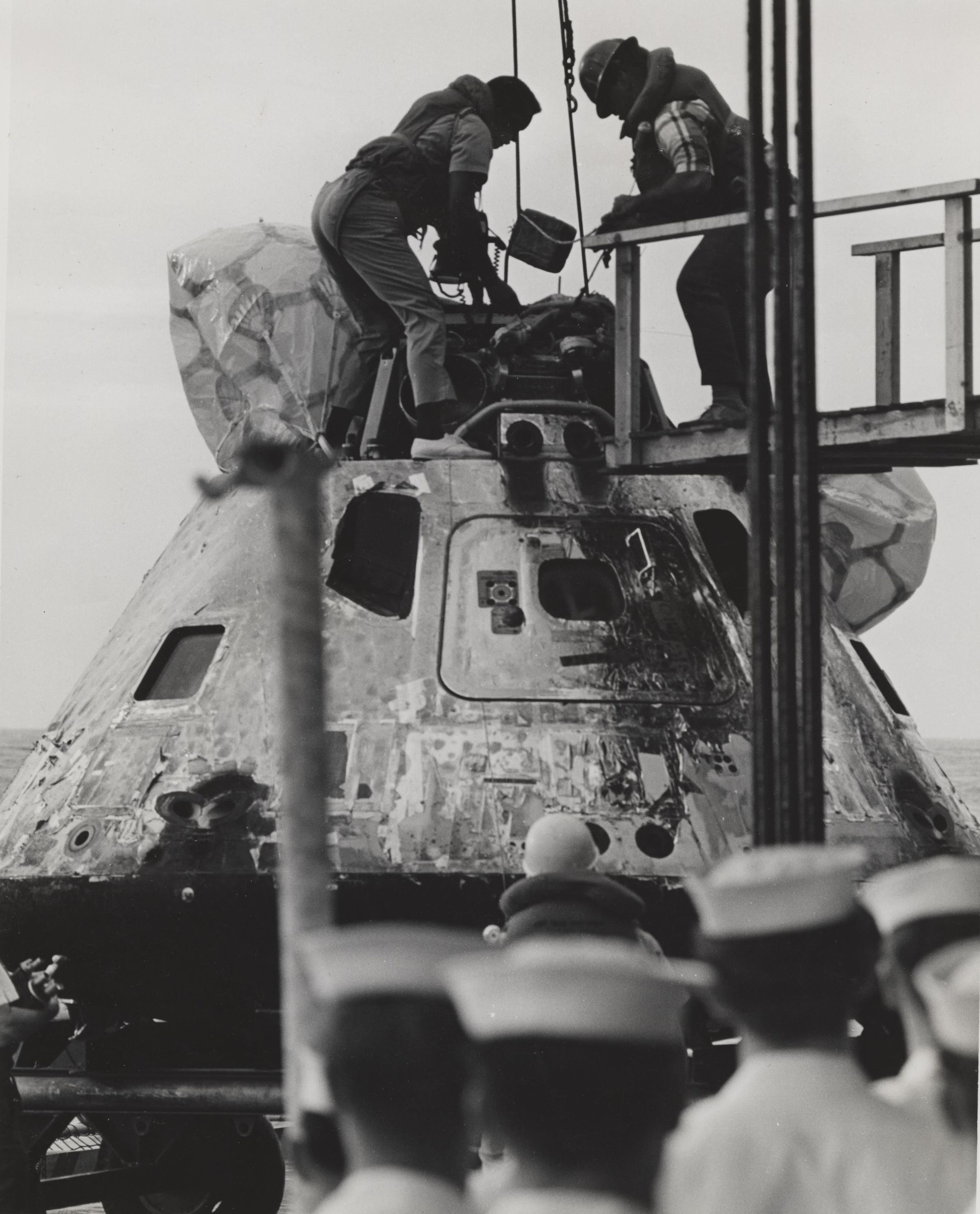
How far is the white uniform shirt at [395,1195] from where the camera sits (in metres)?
1.88

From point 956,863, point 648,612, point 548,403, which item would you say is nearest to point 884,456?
point 648,612

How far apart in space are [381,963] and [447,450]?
3963mm

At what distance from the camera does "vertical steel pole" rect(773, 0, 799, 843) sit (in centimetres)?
312

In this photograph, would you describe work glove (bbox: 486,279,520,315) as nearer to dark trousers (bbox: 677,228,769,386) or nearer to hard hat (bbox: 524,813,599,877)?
dark trousers (bbox: 677,228,769,386)

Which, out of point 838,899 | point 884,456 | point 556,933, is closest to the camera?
Result: point 838,899

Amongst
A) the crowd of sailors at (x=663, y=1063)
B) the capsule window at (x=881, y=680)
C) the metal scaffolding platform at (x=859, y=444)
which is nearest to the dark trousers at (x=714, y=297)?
the metal scaffolding platform at (x=859, y=444)

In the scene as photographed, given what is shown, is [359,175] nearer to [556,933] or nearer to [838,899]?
[556,933]

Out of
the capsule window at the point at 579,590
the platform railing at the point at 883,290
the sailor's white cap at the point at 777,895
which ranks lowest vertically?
the sailor's white cap at the point at 777,895

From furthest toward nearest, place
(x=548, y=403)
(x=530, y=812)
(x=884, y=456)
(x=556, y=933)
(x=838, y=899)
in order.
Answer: (x=548, y=403) < (x=884, y=456) < (x=530, y=812) < (x=556, y=933) < (x=838, y=899)

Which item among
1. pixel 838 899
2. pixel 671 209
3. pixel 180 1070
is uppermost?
pixel 671 209

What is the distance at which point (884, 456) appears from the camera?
5.14m

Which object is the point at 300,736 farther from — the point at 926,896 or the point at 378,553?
the point at 378,553

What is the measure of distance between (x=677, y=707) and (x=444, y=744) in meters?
0.70

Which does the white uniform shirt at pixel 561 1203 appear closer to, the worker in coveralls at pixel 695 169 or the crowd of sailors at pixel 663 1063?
the crowd of sailors at pixel 663 1063
